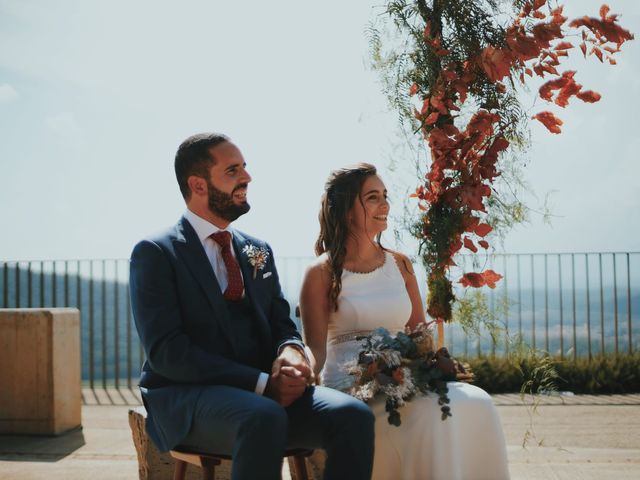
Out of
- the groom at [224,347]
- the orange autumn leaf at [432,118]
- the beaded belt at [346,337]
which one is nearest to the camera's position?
the groom at [224,347]

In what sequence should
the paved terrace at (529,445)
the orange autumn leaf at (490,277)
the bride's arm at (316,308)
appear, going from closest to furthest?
the bride's arm at (316,308) < the orange autumn leaf at (490,277) < the paved terrace at (529,445)

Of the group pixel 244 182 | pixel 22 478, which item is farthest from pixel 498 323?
pixel 22 478

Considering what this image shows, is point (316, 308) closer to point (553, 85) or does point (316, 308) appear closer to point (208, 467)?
point (208, 467)

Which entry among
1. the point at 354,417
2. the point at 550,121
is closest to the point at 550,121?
the point at 550,121

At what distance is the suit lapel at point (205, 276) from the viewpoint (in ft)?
8.46

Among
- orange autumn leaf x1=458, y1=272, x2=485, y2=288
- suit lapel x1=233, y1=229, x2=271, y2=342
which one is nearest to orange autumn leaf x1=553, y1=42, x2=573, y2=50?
orange autumn leaf x1=458, y1=272, x2=485, y2=288

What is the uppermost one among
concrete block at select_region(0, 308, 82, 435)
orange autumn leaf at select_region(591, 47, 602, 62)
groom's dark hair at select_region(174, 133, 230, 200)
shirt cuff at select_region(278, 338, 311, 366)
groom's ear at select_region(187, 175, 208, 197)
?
orange autumn leaf at select_region(591, 47, 602, 62)

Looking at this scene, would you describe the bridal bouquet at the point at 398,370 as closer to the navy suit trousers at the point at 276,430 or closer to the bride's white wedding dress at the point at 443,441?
the bride's white wedding dress at the point at 443,441

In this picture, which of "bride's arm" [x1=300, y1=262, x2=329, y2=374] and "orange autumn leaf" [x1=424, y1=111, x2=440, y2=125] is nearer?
"bride's arm" [x1=300, y1=262, x2=329, y2=374]

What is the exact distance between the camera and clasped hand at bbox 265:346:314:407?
8.04 feet

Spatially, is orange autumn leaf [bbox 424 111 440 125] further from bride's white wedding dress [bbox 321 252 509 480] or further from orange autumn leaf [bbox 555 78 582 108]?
bride's white wedding dress [bbox 321 252 509 480]

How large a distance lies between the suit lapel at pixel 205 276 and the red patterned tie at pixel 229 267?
0.25 ft

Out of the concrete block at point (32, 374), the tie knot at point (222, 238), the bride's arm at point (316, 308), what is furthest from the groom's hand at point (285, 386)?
the concrete block at point (32, 374)

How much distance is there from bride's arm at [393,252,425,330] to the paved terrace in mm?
1107
